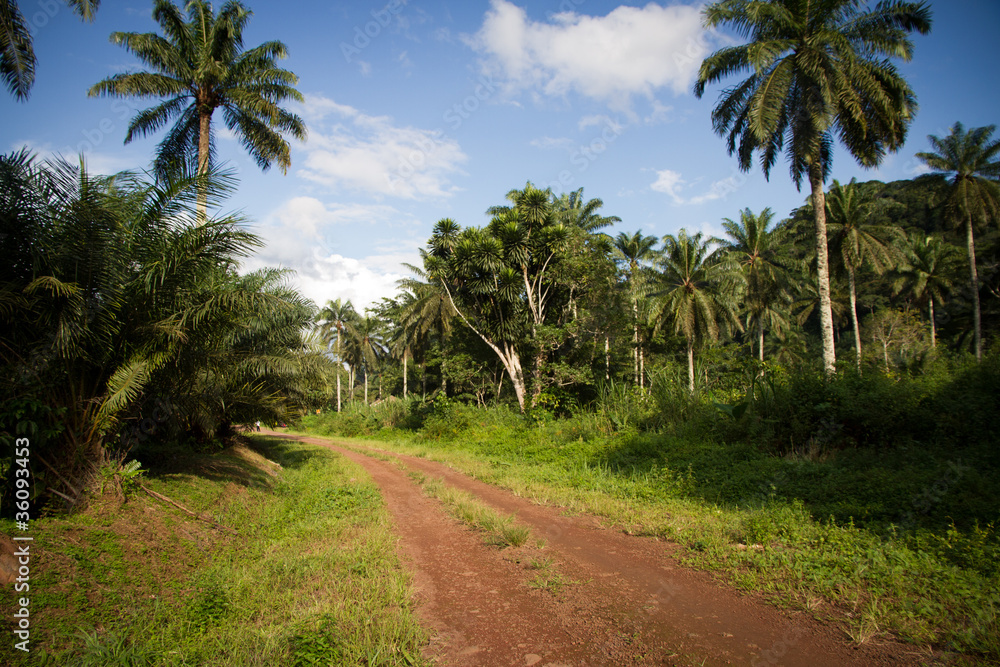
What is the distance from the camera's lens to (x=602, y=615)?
420cm

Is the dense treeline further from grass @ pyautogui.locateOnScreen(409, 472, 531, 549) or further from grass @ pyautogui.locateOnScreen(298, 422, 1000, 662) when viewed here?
grass @ pyautogui.locateOnScreen(298, 422, 1000, 662)

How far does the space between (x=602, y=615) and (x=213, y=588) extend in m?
3.70

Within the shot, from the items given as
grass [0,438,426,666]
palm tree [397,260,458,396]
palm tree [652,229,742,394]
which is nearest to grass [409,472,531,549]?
grass [0,438,426,666]

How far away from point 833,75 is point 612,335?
1290cm

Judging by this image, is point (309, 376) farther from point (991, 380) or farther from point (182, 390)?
point (991, 380)

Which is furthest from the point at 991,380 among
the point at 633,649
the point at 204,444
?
the point at 204,444

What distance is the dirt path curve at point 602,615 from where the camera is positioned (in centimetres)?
351

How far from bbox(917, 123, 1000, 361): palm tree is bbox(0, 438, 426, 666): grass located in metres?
32.8

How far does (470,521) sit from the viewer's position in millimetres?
7516

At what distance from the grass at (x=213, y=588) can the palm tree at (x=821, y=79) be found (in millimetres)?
14263

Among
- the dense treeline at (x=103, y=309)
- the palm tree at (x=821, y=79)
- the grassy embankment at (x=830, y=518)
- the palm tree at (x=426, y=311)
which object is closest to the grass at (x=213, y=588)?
the dense treeline at (x=103, y=309)

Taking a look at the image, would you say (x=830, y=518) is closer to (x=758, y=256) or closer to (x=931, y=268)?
(x=758, y=256)

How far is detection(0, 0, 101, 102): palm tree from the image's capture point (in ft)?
26.1

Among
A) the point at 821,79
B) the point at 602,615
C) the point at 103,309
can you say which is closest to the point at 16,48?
the point at 103,309
